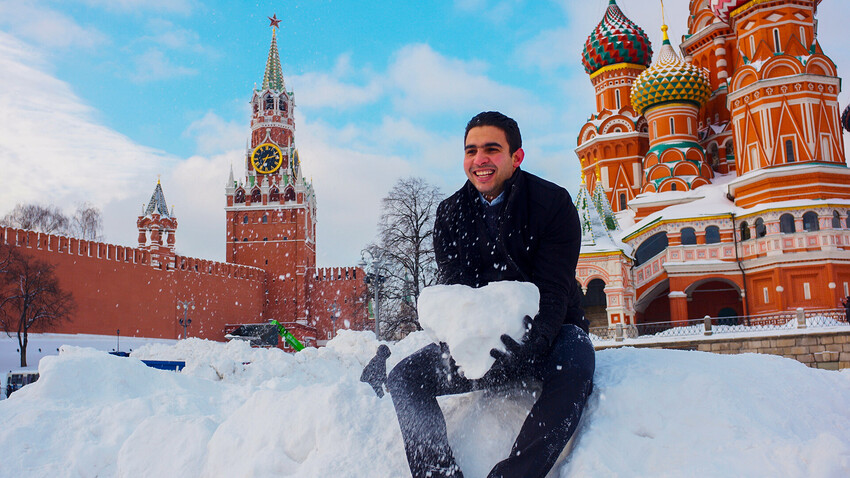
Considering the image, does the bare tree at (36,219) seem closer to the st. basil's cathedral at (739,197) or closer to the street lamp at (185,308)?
the street lamp at (185,308)

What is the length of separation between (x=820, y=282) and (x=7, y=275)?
30291mm

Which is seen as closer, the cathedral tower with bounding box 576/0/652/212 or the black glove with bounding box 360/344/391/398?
the black glove with bounding box 360/344/391/398

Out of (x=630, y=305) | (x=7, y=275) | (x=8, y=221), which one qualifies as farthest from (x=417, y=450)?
(x=8, y=221)

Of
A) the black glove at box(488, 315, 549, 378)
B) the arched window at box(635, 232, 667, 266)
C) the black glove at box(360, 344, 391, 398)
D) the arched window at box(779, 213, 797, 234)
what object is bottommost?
the black glove at box(360, 344, 391, 398)

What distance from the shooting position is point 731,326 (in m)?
18.2

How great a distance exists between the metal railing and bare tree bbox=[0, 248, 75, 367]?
21.3 metres

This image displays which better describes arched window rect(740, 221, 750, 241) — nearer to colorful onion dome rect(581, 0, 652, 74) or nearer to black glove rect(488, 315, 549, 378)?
colorful onion dome rect(581, 0, 652, 74)

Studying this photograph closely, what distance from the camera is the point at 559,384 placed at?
2.23 m

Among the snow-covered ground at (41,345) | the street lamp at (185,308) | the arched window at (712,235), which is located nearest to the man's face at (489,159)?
the arched window at (712,235)

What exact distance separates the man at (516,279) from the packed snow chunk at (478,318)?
46mm

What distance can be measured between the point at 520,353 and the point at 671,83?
27.8 meters

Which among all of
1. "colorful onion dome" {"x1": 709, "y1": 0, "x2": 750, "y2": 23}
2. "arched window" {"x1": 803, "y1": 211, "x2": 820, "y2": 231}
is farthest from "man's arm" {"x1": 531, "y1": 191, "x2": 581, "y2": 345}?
"colorful onion dome" {"x1": 709, "y1": 0, "x2": 750, "y2": 23}

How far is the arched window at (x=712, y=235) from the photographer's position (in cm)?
2331

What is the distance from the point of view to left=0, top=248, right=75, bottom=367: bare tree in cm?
2480
